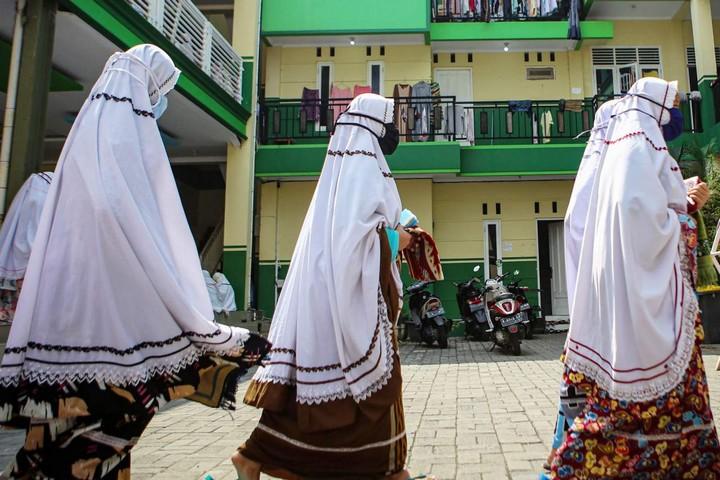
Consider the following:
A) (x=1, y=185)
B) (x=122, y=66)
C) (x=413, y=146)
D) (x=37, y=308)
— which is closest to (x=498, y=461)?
(x=37, y=308)

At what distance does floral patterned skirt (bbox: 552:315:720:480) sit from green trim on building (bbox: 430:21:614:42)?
10.5 m

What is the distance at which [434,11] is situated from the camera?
11992 millimetres

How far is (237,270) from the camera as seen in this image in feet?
32.2

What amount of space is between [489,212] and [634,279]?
9.51 meters

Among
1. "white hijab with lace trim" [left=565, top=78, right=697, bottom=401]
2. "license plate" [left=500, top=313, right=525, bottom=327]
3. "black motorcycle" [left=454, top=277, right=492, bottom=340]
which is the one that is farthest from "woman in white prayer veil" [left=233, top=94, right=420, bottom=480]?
"black motorcycle" [left=454, top=277, right=492, bottom=340]

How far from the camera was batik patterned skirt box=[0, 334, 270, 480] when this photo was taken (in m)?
1.66

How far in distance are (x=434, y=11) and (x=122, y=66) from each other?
437 inches

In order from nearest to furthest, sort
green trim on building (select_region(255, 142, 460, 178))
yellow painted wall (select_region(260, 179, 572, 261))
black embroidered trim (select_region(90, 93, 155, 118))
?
black embroidered trim (select_region(90, 93, 155, 118)) < green trim on building (select_region(255, 142, 460, 178)) < yellow painted wall (select_region(260, 179, 572, 261))

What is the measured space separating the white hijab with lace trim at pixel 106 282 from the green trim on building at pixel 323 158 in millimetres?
8521

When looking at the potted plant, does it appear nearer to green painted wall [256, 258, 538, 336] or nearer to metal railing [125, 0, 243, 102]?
green painted wall [256, 258, 538, 336]

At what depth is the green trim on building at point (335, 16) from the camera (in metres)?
11.2

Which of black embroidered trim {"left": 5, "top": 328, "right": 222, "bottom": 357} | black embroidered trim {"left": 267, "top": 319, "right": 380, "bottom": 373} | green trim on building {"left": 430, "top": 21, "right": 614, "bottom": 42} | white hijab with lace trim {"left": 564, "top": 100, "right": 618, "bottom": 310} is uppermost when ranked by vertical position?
green trim on building {"left": 430, "top": 21, "right": 614, "bottom": 42}

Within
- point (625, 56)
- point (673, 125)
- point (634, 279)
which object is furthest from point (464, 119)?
point (634, 279)

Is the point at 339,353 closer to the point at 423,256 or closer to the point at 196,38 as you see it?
the point at 423,256
